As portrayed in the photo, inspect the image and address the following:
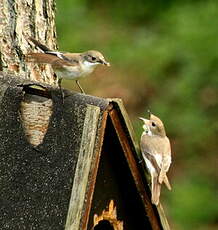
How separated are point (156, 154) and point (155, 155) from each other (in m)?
0.15

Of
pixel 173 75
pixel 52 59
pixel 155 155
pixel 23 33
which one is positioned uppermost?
pixel 52 59

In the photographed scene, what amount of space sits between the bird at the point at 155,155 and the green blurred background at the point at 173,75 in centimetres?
398

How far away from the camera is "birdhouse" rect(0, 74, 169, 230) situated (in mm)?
5512

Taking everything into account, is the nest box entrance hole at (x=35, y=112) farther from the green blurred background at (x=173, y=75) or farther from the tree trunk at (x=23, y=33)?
the green blurred background at (x=173, y=75)

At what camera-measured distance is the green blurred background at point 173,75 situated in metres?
11.5

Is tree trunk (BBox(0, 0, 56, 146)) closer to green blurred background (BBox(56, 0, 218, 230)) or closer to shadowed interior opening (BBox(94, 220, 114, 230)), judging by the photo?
shadowed interior opening (BBox(94, 220, 114, 230))

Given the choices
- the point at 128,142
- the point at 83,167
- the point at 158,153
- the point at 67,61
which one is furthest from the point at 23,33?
the point at 83,167

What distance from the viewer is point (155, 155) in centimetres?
663

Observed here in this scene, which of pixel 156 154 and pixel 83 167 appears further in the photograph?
pixel 156 154

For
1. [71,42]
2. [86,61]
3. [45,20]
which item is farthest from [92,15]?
[86,61]

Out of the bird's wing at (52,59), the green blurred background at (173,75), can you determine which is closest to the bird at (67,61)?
the bird's wing at (52,59)

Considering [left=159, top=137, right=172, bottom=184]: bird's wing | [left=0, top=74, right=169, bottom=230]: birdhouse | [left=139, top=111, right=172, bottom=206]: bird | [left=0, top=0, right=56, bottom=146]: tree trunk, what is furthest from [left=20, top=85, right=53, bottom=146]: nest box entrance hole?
[left=159, top=137, right=172, bottom=184]: bird's wing

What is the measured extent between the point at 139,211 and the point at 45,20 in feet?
5.46

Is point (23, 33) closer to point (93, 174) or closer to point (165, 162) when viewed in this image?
point (165, 162)
